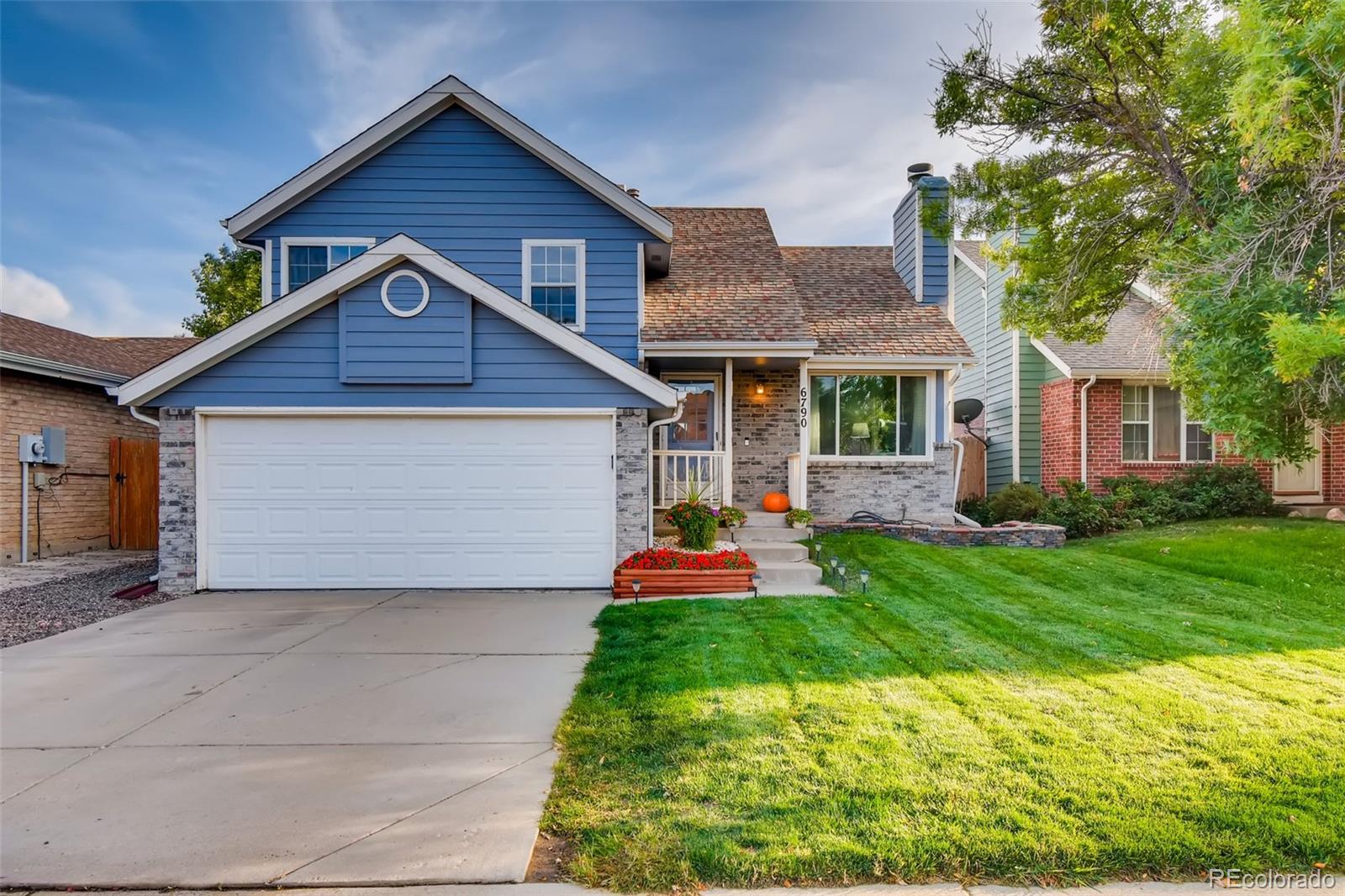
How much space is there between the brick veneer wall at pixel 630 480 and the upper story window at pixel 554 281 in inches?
101

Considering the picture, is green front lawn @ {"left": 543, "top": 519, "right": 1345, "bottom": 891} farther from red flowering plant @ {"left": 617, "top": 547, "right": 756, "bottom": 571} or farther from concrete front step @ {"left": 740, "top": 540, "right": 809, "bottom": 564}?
concrete front step @ {"left": 740, "top": 540, "right": 809, "bottom": 564}

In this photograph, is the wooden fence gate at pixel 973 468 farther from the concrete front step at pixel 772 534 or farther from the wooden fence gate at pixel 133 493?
the wooden fence gate at pixel 133 493

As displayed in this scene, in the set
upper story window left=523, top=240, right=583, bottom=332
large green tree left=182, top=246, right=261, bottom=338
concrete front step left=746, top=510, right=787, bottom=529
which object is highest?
large green tree left=182, top=246, right=261, bottom=338

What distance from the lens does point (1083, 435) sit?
43.6 feet

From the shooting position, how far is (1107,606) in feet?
23.9

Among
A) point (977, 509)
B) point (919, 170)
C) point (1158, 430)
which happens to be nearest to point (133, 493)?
point (977, 509)

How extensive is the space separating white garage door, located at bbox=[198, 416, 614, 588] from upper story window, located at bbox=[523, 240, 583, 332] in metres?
2.56

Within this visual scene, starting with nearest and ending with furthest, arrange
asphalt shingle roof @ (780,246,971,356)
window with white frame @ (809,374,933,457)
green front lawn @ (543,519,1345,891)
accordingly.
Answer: green front lawn @ (543,519,1345,891) → asphalt shingle roof @ (780,246,971,356) → window with white frame @ (809,374,933,457)

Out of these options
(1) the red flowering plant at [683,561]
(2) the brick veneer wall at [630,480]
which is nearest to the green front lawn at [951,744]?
(1) the red flowering plant at [683,561]

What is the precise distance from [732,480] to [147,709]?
8823 mm

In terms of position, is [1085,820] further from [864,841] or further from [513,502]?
[513,502]

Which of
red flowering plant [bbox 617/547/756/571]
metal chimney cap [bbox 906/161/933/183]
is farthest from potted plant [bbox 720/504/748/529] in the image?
metal chimney cap [bbox 906/161/933/183]

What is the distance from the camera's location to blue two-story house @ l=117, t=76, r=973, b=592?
8352 mm

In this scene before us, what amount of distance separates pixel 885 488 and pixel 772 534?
2773 millimetres
